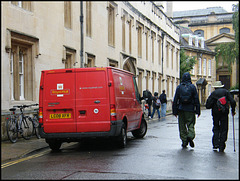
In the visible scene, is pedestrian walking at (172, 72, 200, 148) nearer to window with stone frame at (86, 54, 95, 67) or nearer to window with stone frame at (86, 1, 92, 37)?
window with stone frame at (86, 54, 95, 67)

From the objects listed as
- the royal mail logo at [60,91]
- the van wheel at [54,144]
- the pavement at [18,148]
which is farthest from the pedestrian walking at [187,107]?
the pavement at [18,148]

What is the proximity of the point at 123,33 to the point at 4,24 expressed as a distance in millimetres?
15714

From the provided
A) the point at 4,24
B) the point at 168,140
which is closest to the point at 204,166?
the point at 168,140

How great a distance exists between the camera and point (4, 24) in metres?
13.3

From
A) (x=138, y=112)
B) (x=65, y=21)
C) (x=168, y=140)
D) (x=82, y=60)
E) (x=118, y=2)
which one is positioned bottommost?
(x=168, y=140)

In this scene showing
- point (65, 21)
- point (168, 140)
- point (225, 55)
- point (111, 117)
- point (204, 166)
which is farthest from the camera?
point (225, 55)

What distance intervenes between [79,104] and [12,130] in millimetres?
3342

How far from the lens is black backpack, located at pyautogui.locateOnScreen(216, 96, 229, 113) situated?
959cm

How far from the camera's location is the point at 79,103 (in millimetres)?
10031

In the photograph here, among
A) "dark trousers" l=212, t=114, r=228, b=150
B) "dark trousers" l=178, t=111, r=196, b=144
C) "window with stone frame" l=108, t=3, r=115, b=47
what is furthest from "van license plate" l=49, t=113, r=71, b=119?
"window with stone frame" l=108, t=3, r=115, b=47

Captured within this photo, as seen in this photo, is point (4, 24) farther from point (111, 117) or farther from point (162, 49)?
point (162, 49)

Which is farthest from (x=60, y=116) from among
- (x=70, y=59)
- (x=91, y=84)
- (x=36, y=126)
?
(x=70, y=59)

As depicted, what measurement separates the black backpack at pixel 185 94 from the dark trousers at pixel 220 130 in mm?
835

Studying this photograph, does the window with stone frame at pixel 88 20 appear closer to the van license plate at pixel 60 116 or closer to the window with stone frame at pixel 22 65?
→ the window with stone frame at pixel 22 65
